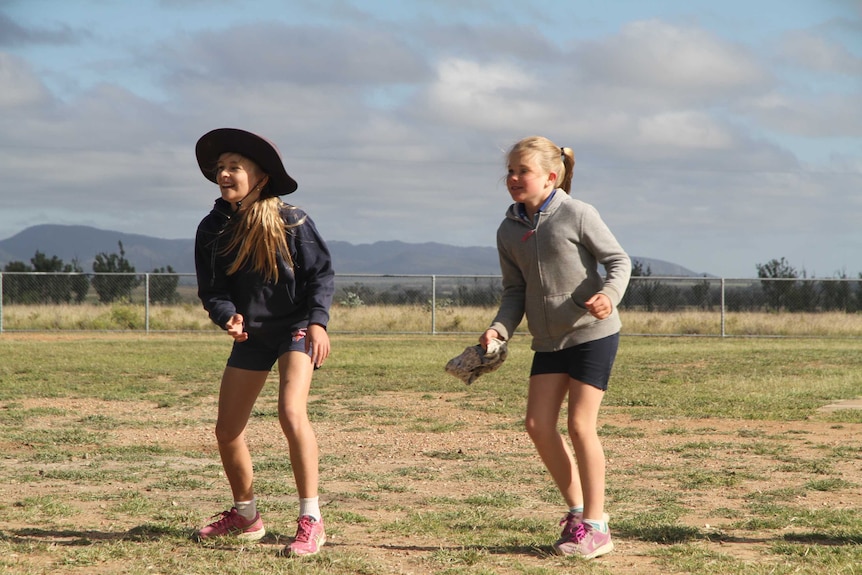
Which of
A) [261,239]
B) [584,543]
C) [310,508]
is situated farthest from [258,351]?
[584,543]

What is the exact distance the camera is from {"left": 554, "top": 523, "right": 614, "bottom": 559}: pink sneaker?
15.2ft

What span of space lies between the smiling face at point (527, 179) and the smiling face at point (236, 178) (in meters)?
1.17

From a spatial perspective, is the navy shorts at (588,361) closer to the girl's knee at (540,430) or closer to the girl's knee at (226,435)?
the girl's knee at (540,430)

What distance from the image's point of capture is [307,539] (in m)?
4.66

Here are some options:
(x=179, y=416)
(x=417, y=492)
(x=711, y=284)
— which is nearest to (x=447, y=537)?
(x=417, y=492)

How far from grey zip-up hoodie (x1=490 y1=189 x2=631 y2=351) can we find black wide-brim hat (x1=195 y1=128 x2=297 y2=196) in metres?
1.10

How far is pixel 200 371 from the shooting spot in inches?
584

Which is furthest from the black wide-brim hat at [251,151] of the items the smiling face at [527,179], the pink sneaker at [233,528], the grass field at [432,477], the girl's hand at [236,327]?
the grass field at [432,477]

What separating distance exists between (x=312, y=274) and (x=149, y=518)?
1.64m

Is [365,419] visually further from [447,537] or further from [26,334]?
[26,334]

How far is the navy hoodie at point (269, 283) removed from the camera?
481 centimetres

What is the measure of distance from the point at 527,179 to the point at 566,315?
0.62 m

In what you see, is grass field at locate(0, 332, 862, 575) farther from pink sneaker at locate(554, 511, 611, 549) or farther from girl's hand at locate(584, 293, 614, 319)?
girl's hand at locate(584, 293, 614, 319)

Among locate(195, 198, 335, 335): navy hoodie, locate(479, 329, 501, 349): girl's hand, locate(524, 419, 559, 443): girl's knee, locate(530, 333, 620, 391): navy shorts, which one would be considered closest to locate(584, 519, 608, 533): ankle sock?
locate(524, 419, 559, 443): girl's knee
